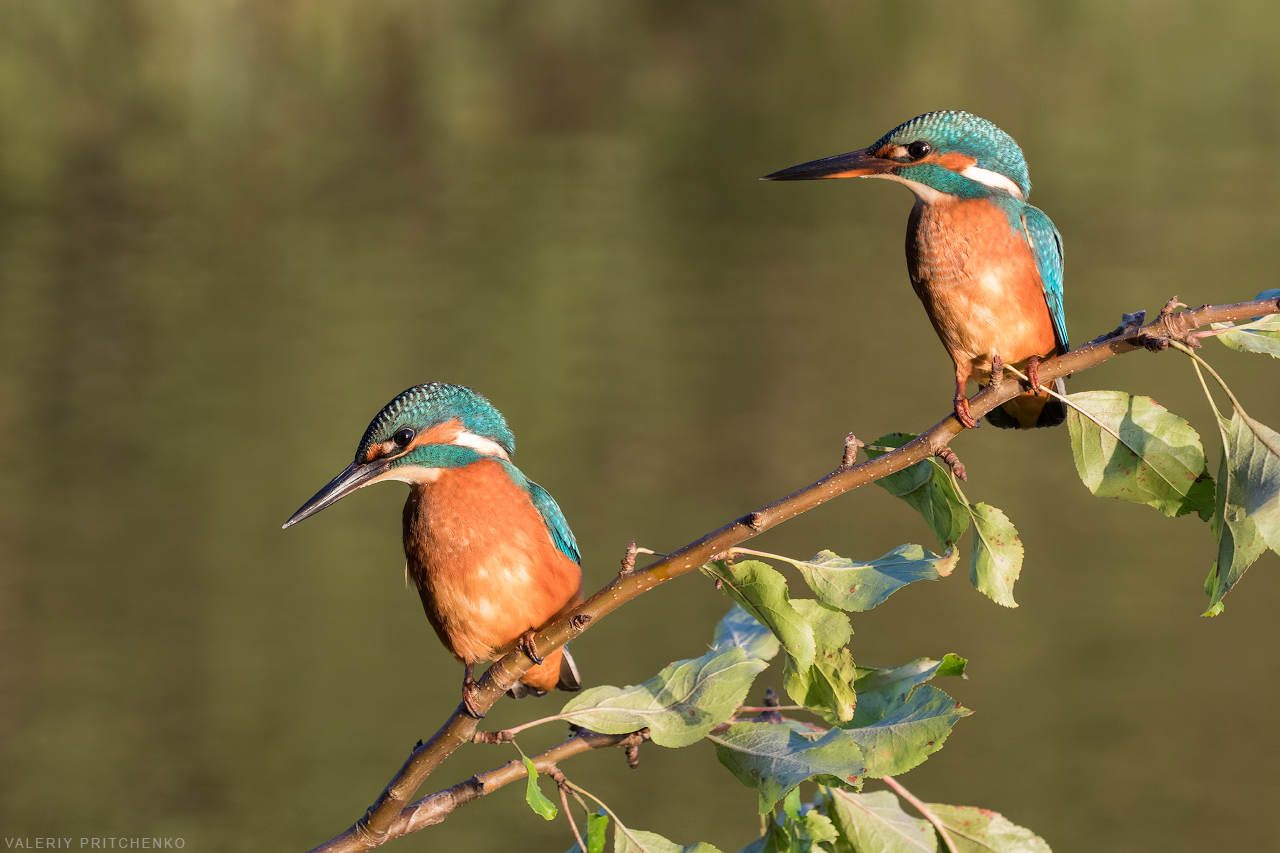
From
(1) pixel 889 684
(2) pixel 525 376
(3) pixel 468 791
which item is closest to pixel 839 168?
(1) pixel 889 684

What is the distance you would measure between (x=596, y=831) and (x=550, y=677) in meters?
0.60

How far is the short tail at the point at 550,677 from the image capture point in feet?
8.22

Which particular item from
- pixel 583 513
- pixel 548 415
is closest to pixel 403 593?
pixel 583 513

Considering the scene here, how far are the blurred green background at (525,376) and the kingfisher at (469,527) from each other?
835cm

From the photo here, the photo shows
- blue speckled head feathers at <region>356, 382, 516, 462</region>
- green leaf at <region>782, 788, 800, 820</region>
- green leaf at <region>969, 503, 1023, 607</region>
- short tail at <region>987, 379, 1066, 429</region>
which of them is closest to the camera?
green leaf at <region>969, 503, 1023, 607</region>

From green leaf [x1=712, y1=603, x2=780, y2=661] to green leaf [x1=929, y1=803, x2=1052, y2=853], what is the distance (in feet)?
1.22

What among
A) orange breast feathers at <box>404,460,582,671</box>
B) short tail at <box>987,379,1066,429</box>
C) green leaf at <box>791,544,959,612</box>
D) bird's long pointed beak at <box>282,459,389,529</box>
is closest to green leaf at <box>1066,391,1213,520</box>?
green leaf at <box>791,544,959,612</box>

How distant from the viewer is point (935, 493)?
2145 millimetres

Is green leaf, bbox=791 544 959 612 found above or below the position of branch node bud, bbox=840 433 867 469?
below

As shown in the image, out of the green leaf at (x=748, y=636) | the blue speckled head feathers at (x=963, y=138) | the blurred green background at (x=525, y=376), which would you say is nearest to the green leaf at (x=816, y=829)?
the green leaf at (x=748, y=636)

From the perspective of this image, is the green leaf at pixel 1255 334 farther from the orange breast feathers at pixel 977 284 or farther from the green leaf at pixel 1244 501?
the orange breast feathers at pixel 977 284

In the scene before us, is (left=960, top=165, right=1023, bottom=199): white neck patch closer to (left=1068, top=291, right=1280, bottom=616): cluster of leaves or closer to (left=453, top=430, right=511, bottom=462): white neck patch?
(left=1068, top=291, right=1280, bottom=616): cluster of leaves

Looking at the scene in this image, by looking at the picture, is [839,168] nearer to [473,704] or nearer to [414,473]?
[414,473]

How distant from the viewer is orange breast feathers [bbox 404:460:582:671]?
2.41m
